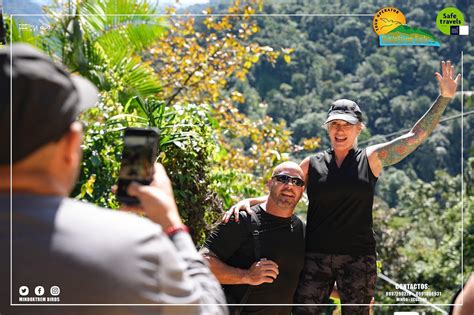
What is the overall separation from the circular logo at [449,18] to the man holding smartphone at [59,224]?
2.22m

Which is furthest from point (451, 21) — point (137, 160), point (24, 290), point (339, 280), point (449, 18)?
point (24, 290)

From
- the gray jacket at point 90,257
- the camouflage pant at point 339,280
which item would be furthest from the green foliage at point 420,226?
the gray jacket at point 90,257

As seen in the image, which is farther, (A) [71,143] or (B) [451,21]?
(B) [451,21]

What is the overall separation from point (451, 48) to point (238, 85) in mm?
5793

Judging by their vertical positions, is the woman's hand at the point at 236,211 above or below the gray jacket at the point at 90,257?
below

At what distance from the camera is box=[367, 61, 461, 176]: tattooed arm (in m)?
3.22

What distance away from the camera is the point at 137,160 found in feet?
5.52

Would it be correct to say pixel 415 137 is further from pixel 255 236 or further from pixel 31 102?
pixel 31 102

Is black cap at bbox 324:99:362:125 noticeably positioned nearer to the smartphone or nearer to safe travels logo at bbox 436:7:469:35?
safe travels logo at bbox 436:7:469:35

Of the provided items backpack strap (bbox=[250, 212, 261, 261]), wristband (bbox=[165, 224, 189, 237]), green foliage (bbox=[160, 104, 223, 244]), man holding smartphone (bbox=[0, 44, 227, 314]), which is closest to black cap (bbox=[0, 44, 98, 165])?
man holding smartphone (bbox=[0, 44, 227, 314])

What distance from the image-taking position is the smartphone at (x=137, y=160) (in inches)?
60.5

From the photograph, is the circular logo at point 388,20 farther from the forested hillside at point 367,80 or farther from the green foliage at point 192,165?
the green foliage at point 192,165

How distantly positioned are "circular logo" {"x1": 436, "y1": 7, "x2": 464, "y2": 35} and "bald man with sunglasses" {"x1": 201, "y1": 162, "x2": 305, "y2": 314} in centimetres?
85

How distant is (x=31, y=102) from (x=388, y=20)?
2286 millimetres
